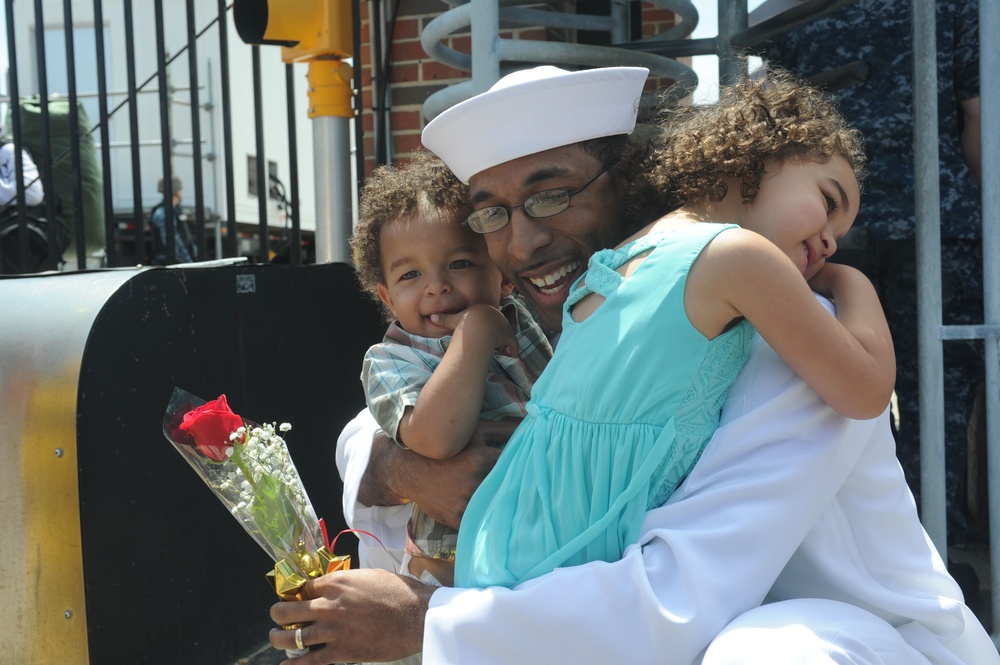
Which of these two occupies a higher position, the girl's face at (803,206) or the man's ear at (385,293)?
the girl's face at (803,206)

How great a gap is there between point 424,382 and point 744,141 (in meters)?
0.83

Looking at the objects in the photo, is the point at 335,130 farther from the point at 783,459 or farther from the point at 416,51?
the point at 783,459

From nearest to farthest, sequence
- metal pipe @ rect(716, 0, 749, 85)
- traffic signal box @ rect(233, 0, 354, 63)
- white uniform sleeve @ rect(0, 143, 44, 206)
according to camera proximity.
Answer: metal pipe @ rect(716, 0, 749, 85)
traffic signal box @ rect(233, 0, 354, 63)
white uniform sleeve @ rect(0, 143, 44, 206)

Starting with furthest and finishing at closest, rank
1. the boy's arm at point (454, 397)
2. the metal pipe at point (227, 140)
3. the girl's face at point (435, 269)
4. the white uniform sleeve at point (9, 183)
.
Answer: the white uniform sleeve at point (9, 183) → the metal pipe at point (227, 140) → the girl's face at point (435, 269) → the boy's arm at point (454, 397)

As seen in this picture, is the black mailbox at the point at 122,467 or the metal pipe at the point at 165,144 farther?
the metal pipe at the point at 165,144

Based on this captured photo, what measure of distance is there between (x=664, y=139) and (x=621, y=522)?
0.72 meters

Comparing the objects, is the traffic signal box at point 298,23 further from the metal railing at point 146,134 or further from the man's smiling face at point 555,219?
the metal railing at point 146,134

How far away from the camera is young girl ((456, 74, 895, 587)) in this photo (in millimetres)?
1470

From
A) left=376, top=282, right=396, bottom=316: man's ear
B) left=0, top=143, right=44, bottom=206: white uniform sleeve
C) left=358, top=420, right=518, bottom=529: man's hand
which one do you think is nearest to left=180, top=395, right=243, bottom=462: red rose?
left=358, top=420, right=518, bottom=529: man's hand

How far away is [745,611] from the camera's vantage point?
4.91 ft

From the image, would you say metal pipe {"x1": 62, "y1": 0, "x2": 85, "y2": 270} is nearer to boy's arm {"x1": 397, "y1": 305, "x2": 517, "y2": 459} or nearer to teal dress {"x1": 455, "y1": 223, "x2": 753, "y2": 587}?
boy's arm {"x1": 397, "y1": 305, "x2": 517, "y2": 459}

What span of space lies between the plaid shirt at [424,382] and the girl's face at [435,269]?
0.06 meters

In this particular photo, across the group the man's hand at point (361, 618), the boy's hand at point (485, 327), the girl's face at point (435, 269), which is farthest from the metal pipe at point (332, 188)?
the man's hand at point (361, 618)

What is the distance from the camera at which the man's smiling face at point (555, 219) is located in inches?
71.6
